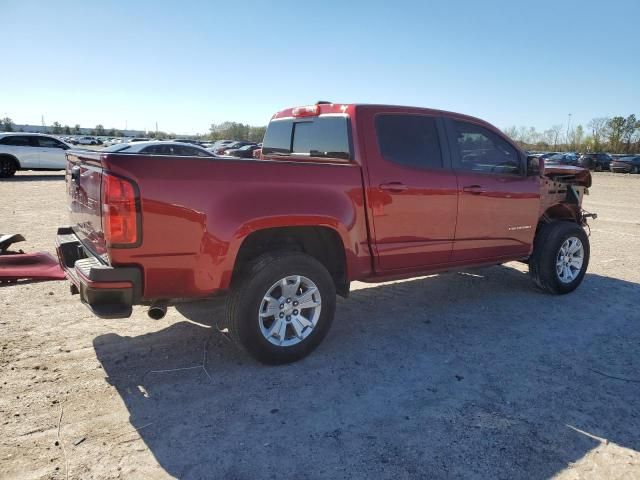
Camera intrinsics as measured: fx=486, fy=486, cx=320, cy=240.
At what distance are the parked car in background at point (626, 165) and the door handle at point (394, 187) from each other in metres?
44.2

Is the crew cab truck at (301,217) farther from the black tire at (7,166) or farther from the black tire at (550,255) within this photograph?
the black tire at (7,166)

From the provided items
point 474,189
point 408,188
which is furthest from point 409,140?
point 474,189

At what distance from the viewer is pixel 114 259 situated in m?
3.04

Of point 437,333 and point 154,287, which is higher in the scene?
point 154,287

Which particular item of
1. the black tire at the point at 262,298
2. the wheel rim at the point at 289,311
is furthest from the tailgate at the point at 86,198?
the wheel rim at the point at 289,311

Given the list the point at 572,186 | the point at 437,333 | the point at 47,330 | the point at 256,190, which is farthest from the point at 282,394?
the point at 572,186

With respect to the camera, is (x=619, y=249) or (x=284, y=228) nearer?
(x=284, y=228)

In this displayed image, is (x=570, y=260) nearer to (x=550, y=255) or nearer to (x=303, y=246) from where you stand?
(x=550, y=255)

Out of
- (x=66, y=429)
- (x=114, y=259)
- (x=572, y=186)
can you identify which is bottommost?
(x=66, y=429)

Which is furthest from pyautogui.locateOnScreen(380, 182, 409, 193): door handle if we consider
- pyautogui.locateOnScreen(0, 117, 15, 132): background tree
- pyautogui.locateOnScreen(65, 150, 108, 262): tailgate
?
pyautogui.locateOnScreen(0, 117, 15, 132): background tree

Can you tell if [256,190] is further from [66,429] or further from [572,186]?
[572,186]

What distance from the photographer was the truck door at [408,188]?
4098mm

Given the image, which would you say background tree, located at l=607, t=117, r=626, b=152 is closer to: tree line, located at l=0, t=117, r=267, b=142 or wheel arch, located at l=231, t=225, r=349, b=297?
tree line, located at l=0, t=117, r=267, b=142

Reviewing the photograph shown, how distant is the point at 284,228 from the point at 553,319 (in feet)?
10.0
